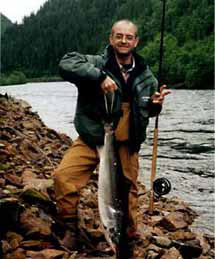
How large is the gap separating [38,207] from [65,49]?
17465 centimetres

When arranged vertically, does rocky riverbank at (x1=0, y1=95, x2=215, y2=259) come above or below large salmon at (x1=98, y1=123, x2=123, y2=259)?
below

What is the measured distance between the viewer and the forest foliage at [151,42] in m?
75.9

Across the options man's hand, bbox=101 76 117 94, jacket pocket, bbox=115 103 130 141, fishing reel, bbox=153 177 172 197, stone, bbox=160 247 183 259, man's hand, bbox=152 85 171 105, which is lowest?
stone, bbox=160 247 183 259

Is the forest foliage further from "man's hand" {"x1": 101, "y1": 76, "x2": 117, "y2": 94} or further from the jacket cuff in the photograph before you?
"man's hand" {"x1": 101, "y1": 76, "x2": 117, "y2": 94}

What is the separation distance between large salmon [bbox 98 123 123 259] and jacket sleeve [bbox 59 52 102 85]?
500mm

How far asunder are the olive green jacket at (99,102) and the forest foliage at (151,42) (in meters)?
63.9

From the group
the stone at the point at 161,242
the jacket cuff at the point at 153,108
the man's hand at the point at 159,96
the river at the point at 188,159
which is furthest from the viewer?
the river at the point at 188,159

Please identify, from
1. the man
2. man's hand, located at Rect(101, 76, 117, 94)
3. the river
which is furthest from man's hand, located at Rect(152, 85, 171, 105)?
the river

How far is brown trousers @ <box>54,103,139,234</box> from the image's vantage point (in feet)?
15.0

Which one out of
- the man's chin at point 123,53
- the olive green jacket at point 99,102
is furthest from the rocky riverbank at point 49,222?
the man's chin at point 123,53

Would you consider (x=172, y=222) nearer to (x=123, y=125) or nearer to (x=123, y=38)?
(x=123, y=125)

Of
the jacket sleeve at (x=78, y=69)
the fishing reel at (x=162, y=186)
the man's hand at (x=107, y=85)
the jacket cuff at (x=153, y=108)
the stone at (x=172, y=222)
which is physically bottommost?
the stone at (x=172, y=222)

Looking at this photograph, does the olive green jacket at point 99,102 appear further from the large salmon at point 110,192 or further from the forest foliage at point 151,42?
the forest foliage at point 151,42

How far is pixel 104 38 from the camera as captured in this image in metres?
168
